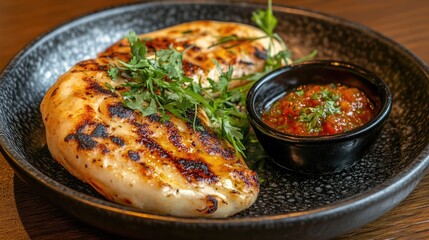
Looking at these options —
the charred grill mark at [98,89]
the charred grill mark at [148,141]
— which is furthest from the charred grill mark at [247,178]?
the charred grill mark at [98,89]

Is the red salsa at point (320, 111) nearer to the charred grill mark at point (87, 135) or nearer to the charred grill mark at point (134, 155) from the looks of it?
the charred grill mark at point (134, 155)

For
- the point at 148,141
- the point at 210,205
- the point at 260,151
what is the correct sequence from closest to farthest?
the point at 210,205, the point at 148,141, the point at 260,151

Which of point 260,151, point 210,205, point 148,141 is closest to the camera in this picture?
point 210,205

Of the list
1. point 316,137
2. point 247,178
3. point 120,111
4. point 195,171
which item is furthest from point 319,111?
point 120,111

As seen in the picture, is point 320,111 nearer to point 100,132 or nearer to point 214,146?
point 214,146

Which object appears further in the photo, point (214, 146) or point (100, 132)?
point (214, 146)

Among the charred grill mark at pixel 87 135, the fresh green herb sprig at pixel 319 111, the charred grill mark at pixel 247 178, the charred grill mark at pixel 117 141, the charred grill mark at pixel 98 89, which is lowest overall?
the charred grill mark at pixel 247 178
